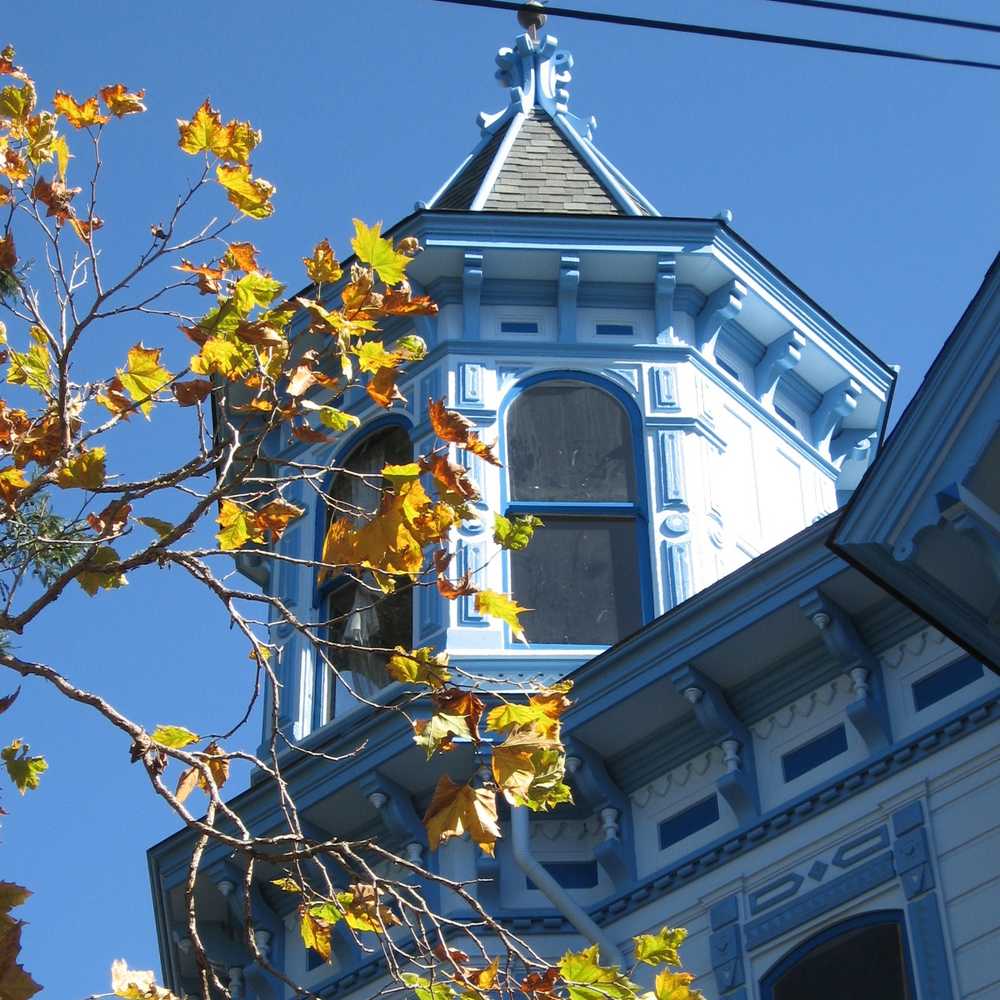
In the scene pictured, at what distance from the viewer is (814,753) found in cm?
1305

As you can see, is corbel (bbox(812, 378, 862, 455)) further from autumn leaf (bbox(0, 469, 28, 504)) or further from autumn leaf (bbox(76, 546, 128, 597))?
autumn leaf (bbox(0, 469, 28, 504))

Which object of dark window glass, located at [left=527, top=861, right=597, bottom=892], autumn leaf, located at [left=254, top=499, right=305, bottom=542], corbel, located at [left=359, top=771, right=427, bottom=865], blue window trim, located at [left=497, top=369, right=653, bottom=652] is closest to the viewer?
autumn leaf, located at [left=254, top=499, right=305, bottom=542]

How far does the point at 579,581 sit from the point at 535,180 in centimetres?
525

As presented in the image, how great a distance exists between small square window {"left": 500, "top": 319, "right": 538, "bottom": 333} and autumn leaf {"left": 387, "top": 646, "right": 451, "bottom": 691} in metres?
9.53

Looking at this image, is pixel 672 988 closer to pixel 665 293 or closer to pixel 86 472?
pixel 86 472

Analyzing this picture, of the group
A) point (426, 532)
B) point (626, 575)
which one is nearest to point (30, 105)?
point (426, 532)

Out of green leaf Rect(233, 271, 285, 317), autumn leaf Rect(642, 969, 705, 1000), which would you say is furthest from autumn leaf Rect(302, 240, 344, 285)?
autumn leaf Rect(642, 969, 705, 1000)

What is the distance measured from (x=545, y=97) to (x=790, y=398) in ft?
16.5

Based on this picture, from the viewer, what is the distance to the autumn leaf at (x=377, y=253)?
8.29 m

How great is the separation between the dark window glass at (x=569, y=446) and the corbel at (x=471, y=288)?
0.79m

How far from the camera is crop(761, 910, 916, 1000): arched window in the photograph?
38.6ft

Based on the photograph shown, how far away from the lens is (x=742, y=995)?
40.6ft

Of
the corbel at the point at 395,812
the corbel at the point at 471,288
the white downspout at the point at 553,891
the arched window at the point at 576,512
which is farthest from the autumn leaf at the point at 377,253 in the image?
the corbel at the point at 471,288

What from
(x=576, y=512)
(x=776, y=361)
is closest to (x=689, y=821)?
(x=576, y=512)
